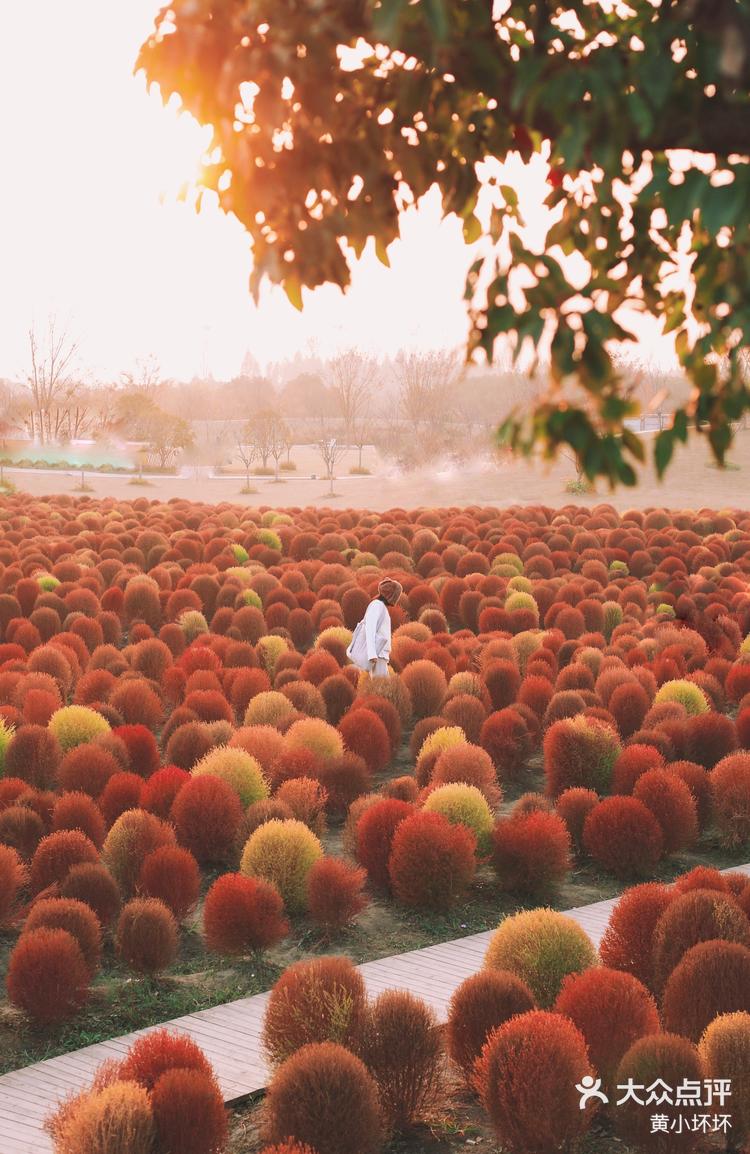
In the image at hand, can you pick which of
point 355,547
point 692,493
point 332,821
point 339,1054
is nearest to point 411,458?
point 692,493

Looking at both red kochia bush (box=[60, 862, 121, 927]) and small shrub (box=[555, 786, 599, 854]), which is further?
small shrub (box=[555, 786, 599, 854])

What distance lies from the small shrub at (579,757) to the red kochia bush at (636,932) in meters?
3.63

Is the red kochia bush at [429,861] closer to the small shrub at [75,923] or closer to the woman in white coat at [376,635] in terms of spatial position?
the small shrub at [75,923]

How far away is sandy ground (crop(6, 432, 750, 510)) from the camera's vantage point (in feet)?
151

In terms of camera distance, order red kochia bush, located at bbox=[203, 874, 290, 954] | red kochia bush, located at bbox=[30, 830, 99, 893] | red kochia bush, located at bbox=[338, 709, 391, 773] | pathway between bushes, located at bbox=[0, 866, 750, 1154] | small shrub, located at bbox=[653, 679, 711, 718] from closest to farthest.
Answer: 1. pathway between bushes, located at bbox=[0, 866, 750, 1154]
2. red kochia bush, located at bbox=[203, 874, 290, 954]
3. red kochia bush, located at bbox=[30, 830, 99, 893]
4. red kochia bush, located at bbox=[338, 709, 391, 773]
5. small shrub, located at bbox=[653, 679, 711, 718]

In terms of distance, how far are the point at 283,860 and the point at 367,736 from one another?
2946 millimetres

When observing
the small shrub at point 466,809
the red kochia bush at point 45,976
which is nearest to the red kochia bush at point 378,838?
the small shrub at point 466,809

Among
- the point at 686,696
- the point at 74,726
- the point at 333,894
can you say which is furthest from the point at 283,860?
Answer: the point at 686,696

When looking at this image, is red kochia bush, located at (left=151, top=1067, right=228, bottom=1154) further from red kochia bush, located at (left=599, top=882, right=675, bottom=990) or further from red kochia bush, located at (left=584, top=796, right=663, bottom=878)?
red kochia bush, located at (left=584, top=796, right=663, bottom=878)

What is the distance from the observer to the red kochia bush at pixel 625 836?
833cm

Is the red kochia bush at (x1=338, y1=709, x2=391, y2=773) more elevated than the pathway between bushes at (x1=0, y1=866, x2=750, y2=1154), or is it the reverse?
the red kochia bush at (x1=338, y1=709, x2=391, y2=773)

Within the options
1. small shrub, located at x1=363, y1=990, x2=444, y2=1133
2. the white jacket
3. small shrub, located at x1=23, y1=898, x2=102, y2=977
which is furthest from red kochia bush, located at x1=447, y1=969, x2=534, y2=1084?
the white jacket

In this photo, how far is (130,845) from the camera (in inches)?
302

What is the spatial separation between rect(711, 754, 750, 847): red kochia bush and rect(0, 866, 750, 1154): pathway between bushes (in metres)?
2.36
